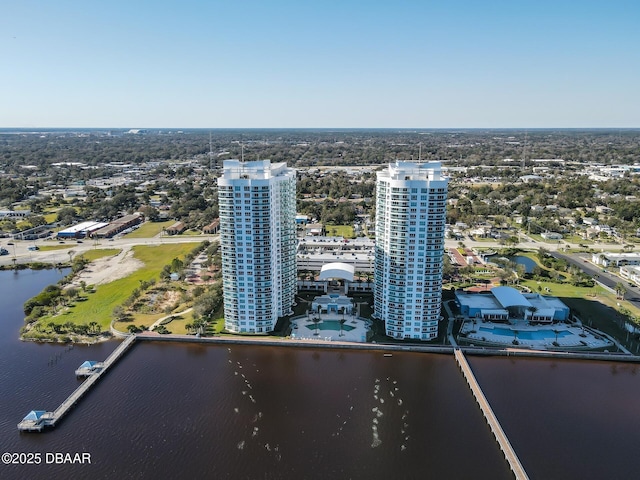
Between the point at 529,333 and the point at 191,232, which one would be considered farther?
the point at 191,232

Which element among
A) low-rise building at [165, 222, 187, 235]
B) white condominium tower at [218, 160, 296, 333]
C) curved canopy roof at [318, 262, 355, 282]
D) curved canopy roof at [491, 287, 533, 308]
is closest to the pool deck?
curved canopy roof at [491, 287, 533, 308]

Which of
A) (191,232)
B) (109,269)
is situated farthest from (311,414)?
(191,232)

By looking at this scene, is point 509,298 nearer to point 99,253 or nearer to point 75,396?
point 75,396

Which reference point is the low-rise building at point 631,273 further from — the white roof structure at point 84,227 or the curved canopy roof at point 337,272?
the white roof structure at point 84,227

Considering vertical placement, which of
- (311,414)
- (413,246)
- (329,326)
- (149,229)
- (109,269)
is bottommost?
(311,414)

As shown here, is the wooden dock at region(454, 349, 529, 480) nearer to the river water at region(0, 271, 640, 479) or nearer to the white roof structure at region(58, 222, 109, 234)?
the river water at region(0, 271, 640, 479)

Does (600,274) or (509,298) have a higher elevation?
(509,298)

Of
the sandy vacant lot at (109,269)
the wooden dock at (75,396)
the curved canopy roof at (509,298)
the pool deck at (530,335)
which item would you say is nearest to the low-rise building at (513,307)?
the curved canopy roof at (509,298)
